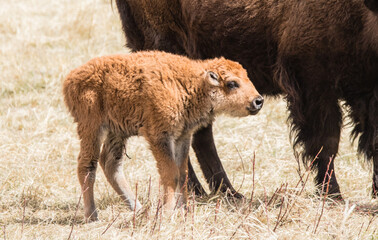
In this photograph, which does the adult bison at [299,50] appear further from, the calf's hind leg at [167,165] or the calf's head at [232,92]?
the calf's hind leg at [167,165]

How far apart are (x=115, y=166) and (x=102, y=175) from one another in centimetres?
112

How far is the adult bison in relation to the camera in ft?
16.4

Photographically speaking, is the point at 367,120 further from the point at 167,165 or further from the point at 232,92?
the point at 167,165

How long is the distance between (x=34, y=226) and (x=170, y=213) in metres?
1.01

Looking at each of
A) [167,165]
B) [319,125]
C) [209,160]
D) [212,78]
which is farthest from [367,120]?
[167,165]

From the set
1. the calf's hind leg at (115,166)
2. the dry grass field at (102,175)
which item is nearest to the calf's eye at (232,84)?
the dry grass field at (102,175)

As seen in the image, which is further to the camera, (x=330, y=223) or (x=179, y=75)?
(x=179, y=75)

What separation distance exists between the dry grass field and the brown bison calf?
30 centimetres

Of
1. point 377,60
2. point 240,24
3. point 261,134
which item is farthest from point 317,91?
point 261,134

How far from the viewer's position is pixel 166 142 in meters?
4.62

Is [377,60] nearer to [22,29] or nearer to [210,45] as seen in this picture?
[210,45]

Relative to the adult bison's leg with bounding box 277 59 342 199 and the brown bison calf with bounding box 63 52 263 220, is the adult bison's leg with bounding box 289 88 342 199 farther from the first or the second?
the brown bison calf with bounding box 63 52 263 220

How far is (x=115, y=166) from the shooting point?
5156mm

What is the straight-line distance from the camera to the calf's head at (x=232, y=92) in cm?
459
